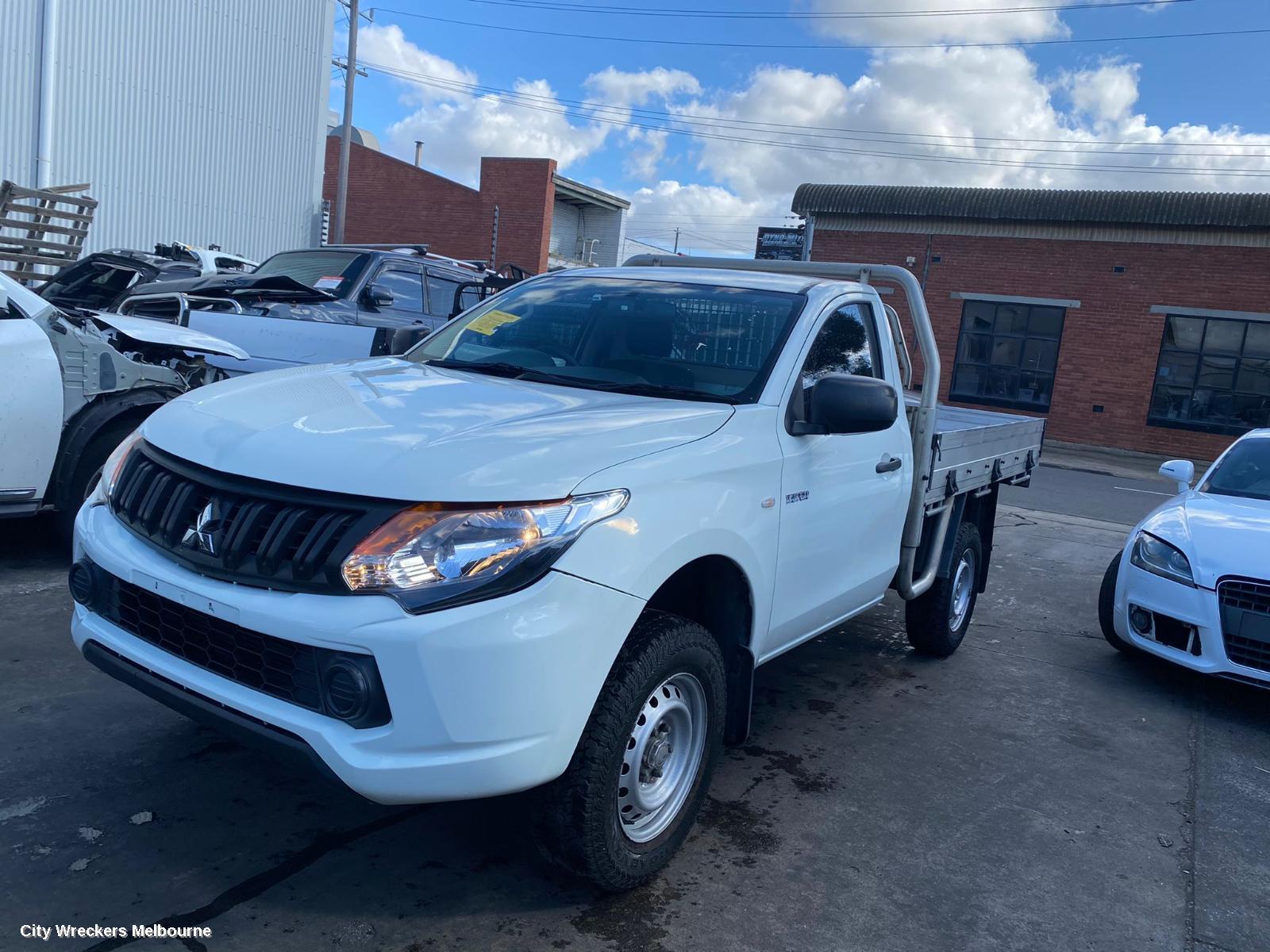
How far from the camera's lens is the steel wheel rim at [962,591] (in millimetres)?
5605

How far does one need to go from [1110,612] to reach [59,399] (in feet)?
19.5

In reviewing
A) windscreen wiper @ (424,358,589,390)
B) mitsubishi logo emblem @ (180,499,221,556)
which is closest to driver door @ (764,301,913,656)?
windscreen wiper @ (424,358,589,390)

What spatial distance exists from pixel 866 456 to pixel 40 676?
350cm

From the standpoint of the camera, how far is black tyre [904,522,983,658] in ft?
18.0

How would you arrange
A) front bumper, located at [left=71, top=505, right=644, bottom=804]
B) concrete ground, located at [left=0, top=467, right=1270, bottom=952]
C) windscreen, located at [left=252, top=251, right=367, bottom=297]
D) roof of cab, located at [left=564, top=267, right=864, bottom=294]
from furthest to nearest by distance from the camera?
windscreen, located at [left=252, top=251, right=367, bottom=297] → roof of cab, located at [left=564, top=267, right=864, bottom=294] → concrete ground, located at [left=0, top=467, right=1270, bottom=952] → front bumper, located at [left=71, top=505, right=644, bottom=804]

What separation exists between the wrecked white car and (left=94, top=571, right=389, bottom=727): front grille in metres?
2.64

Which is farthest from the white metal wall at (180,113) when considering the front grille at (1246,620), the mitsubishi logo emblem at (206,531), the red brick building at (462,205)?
the front grille at (1246,620)

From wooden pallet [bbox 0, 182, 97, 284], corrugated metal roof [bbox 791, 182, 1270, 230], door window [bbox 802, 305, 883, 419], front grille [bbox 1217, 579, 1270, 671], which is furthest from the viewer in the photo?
corrugated metal roof [bbox 791, 182, 1270, 230]

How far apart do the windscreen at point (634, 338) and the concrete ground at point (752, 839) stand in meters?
1.55

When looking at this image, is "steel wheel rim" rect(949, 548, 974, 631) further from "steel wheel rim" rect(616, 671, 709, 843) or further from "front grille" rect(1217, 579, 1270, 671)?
"steel wheel rim" rect(616, 671, 709, 843)

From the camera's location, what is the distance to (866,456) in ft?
13.5

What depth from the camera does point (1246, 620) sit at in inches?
199

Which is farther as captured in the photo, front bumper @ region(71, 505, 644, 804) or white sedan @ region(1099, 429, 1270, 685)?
white sedan @ region(1099, 429, 1270, 685)

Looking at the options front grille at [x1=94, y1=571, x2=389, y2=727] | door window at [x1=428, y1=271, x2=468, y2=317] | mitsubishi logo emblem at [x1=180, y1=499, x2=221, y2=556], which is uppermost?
door window at [x1=428, y1=271, x2=468, y2=317]
